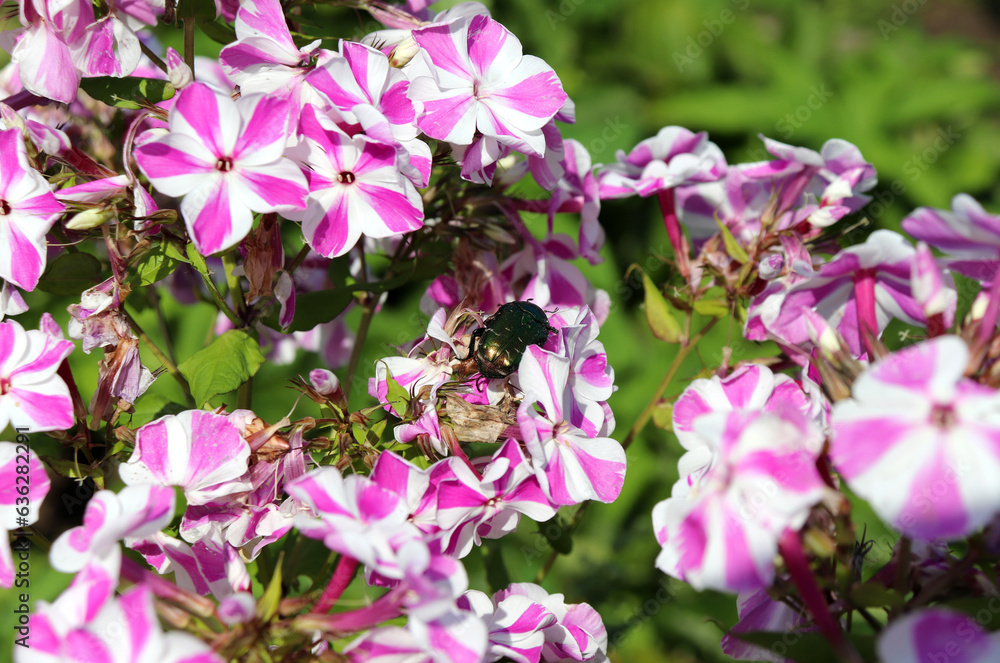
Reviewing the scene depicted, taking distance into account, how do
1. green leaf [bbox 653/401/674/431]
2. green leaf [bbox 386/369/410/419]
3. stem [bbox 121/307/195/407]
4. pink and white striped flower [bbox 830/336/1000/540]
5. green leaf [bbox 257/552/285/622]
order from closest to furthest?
1. pink and white striped flower [bbox 830/336/1000/540]
2. green leaf [bbox 257/552/285/622]
3. green leaf [bbox 386/369/410/419]
4. stem [bbox 121/307/195/407]
5. green leaf [bbox 653/401/674/431]

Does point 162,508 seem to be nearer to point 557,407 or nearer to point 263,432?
point 263,432

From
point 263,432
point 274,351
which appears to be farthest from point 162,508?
point 274,351

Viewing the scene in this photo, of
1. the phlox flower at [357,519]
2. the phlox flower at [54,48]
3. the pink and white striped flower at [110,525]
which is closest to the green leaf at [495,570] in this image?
the phlox flower at [357,519]

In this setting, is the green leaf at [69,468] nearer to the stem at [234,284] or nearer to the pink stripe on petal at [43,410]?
the pink stripe on petal at [43,410]

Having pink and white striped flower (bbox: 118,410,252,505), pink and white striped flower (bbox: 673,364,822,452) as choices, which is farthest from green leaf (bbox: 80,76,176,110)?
pink and white striped flower (bbox: 673,364,822,452)

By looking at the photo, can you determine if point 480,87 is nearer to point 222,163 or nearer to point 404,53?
point 404,53

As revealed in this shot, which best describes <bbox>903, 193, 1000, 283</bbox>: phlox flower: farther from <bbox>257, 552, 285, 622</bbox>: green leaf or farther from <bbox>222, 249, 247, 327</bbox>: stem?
<bbox>222, 249, 247, 327</bbox>: stem
